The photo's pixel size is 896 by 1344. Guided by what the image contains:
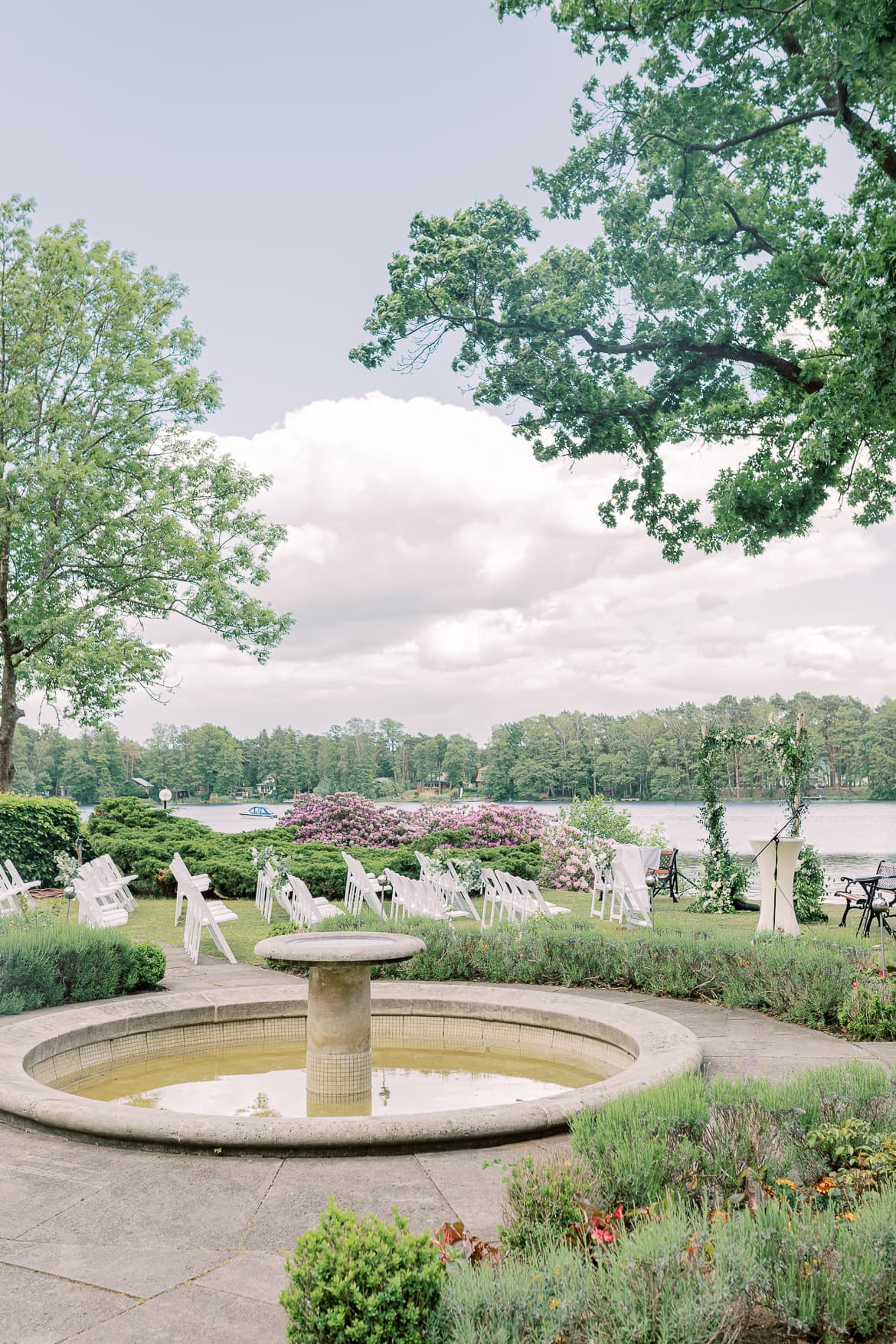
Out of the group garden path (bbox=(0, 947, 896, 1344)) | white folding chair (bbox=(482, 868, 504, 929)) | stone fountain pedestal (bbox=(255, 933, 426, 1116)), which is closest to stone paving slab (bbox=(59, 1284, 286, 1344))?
garden path (bbox=(0, 947, 896, 1344))

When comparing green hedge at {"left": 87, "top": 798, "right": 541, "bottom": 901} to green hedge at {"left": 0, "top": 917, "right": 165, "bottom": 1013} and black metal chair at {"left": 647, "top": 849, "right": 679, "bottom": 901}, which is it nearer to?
black metal chair at {"left": 647, "top": 849, "right": 679, "bottom": 901}

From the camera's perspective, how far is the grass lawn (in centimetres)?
1175

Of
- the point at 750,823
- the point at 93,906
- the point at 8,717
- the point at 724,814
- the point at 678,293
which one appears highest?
the point at 678,293

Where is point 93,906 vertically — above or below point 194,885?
below

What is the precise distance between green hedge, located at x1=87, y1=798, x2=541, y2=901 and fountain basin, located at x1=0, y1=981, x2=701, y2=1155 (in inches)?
331

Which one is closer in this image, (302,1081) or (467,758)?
(302,1081)

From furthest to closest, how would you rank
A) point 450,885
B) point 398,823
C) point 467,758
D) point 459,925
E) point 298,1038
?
point 467,758 → point 398,823 → point 450,885 → point 459,925 → point 298,1038

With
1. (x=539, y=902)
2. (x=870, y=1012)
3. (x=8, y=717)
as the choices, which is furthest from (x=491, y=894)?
(x=8, y=717)

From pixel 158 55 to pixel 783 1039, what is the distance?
1379cm

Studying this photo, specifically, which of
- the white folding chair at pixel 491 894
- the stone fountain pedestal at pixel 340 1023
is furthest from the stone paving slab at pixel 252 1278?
the white folding chair at pixel 491 894

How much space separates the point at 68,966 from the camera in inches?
317

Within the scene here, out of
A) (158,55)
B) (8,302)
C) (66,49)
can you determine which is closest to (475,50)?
(158,55)

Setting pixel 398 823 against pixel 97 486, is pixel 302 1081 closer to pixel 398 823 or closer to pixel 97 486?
pixel 398 823

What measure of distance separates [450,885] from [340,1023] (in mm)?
8514
